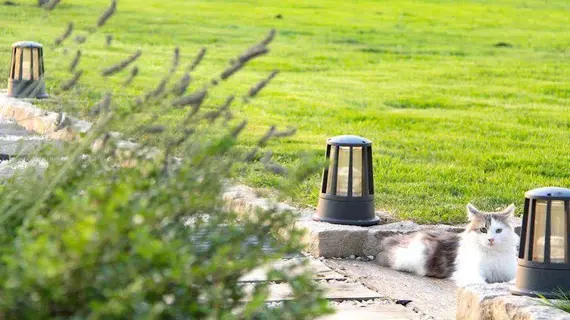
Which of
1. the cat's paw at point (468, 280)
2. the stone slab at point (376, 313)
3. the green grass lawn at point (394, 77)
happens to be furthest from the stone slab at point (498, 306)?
the green grass lawn at point (394, 77)

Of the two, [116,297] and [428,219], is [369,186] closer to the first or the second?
[428,219]

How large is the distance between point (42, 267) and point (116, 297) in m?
0.17

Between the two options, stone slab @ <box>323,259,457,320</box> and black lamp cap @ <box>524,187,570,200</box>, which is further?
stone slab @ <box>323,259,457,320</box>

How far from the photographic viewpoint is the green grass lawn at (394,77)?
326 inches

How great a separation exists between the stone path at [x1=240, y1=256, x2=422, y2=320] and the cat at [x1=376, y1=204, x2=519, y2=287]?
0.44 m

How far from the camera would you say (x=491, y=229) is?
237 inches

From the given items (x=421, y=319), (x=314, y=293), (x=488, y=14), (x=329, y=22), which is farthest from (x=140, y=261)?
(x=488, y=14)

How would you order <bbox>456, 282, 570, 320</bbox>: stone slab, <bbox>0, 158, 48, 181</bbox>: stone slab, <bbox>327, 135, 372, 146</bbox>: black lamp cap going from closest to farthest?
<bbox>0, 158, 48, 181</bbox>: stone slab → <bbox>456, 282, 570, 320</bbox>: stone slab → <bbox>327, 135, 372, 146</bbox>: black lamp cap

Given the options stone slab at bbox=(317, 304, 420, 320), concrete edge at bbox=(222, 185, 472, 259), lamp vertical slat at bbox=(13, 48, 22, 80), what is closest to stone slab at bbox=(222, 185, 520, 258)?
concrete edge at bbox=(222, 185, 472, 259)

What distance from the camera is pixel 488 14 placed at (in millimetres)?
29344

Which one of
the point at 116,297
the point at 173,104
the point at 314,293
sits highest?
the point at 173,104

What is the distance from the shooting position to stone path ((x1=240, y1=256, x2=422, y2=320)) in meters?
5.13

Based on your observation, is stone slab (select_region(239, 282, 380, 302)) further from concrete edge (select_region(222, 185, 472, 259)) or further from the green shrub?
the green shrub

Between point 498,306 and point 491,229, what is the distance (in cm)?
136
